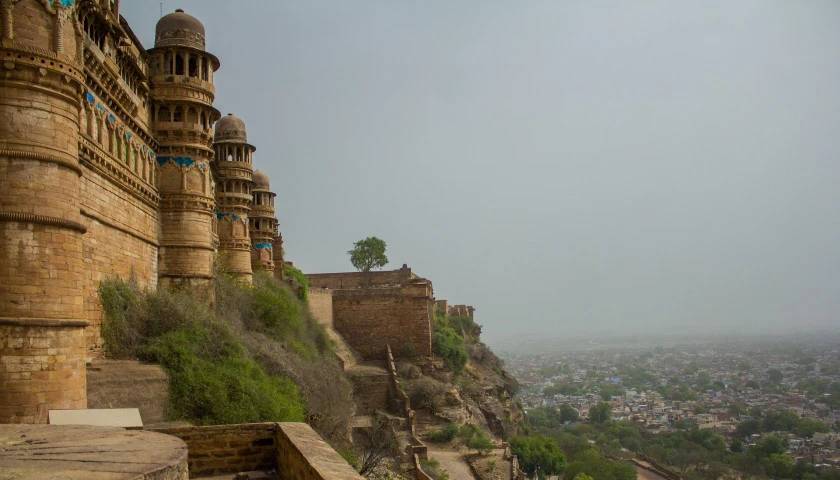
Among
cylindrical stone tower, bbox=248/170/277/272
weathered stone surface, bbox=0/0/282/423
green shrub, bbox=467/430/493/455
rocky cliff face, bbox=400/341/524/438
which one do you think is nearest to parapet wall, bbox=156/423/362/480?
weathered stone surface, bbox=0/0/282/423

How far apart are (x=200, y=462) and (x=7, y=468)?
2338 millimetres

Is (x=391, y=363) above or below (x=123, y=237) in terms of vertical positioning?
below

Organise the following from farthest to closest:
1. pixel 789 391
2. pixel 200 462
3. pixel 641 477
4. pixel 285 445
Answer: pixel 789 391, pixel 641 477, pixel 200 462, pixel 285 445

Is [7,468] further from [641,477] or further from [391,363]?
[641,477]

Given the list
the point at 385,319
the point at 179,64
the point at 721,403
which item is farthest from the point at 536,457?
the point at 721,403

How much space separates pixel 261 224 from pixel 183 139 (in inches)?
448

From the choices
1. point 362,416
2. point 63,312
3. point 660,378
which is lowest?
point 660,378

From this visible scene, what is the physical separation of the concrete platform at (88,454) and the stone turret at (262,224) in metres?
22.5

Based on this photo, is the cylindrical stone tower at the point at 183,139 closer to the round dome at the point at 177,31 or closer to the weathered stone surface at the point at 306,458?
the round dome at the point at 177,31

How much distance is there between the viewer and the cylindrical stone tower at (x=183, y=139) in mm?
16469

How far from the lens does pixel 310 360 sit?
22.7 meters

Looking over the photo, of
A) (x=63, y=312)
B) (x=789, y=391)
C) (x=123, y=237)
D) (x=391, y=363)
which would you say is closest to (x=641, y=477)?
(x=391, y=363)

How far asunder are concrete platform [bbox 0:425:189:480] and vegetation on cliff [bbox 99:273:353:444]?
24.2ft

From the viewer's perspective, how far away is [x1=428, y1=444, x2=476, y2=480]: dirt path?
22297 millimetres
